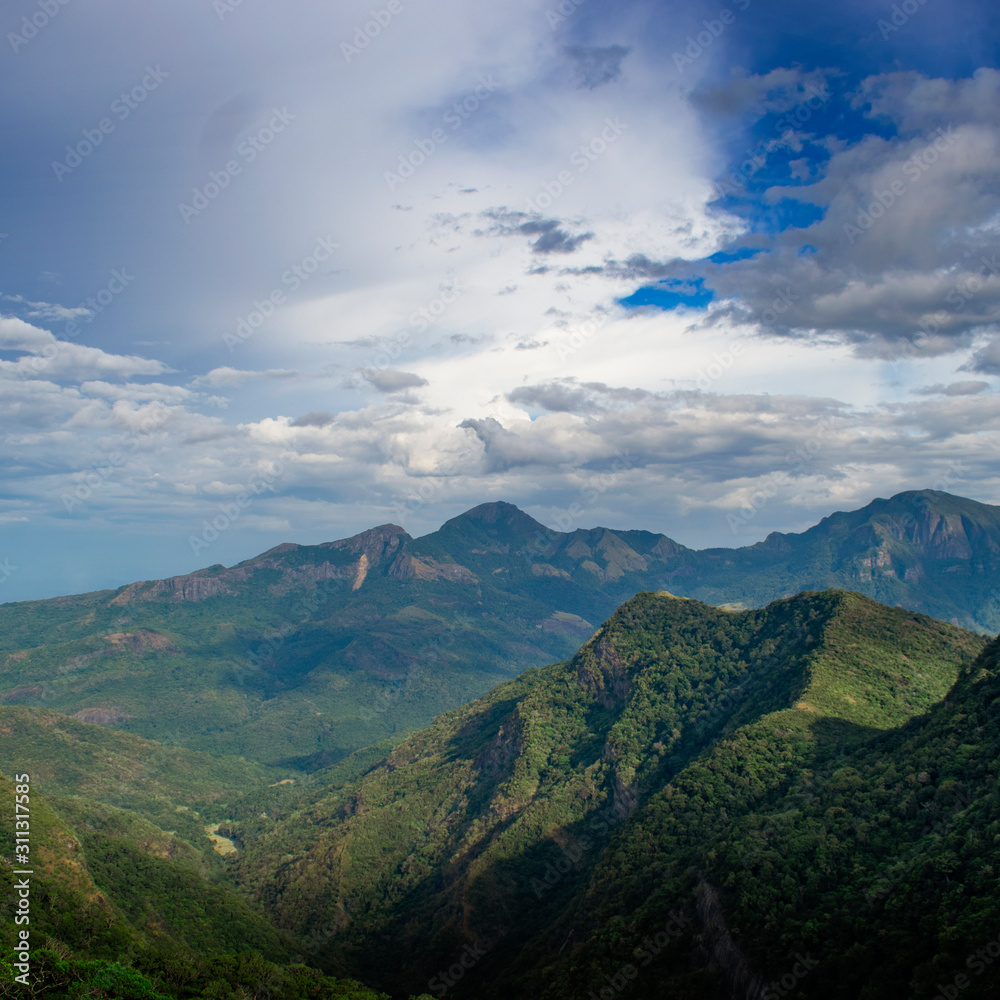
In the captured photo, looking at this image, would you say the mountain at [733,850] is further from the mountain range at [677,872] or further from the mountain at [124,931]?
the mountain at [124,931]

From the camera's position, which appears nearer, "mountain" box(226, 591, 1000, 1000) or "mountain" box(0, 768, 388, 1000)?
"mountain" box(226, 591, 1000, 1000)

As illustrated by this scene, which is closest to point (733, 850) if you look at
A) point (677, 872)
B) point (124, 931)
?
point (677, 872)

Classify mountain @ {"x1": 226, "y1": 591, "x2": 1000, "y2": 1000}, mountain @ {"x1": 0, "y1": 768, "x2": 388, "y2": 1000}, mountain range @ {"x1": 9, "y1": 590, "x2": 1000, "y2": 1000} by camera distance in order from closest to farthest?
1. mountain range @ {"x1": 9, "y1": 590, "x2": 1000, "y2": 1000}
2. mountain @ {"x1": 226, "y1": 591, "x2": 1000, "y2": 1000}
3. mountain @ {"x1": 0, "y1": 768, "x2": 388, "y2": 1000}

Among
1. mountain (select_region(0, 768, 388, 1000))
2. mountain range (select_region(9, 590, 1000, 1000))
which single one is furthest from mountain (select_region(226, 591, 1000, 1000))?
mountain (select_region(0, 768, 388, 1000))

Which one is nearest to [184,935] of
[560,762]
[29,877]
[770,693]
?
[29,877]

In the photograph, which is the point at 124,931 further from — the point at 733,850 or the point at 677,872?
the point at 733,850

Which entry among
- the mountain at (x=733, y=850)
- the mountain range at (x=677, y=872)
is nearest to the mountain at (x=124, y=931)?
the mountain range at (x=677, y=872)

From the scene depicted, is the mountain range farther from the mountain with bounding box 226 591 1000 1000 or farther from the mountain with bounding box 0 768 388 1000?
the mountain with bounding box 0 768 388 1000

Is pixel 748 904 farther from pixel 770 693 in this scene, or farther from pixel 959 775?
pixel 770 693
